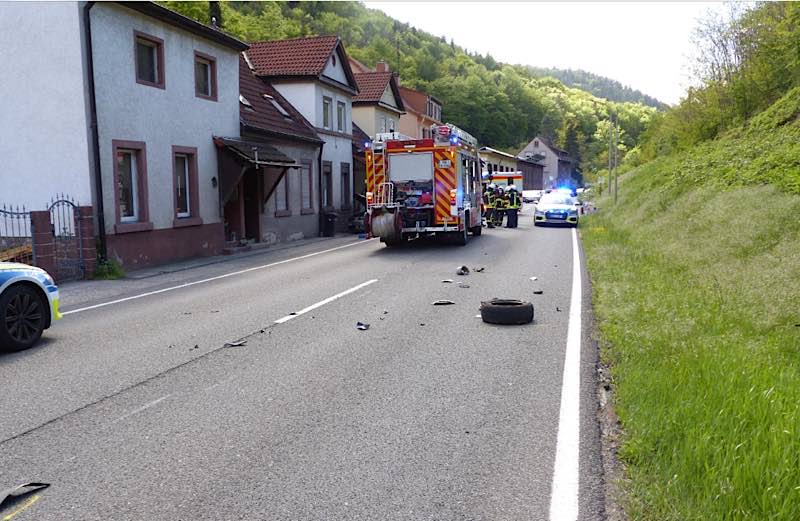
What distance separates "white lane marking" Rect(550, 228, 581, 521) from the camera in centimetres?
362

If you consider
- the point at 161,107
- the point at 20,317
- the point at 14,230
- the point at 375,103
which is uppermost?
the point at 375,103

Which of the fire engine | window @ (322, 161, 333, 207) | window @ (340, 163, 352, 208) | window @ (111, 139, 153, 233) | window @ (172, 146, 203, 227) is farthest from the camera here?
window @ (340, 163, 352, 208)

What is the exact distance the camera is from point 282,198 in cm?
2425

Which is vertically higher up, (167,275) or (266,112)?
(266,112)

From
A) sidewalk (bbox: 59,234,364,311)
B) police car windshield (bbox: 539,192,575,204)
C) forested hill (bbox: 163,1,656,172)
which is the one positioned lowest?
sidewalk (bbox: 59,234,364,311)

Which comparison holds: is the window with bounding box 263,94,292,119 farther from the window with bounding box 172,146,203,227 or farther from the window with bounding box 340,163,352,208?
the window with bounding box 172,146,203,227

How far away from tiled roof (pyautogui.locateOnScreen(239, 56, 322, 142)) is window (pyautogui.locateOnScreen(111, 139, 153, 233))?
17.7ft

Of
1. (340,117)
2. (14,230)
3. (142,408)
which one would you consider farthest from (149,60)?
(340,117)

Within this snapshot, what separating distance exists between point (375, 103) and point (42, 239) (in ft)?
87.5

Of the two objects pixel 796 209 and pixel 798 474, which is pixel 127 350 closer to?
pixel 798 474

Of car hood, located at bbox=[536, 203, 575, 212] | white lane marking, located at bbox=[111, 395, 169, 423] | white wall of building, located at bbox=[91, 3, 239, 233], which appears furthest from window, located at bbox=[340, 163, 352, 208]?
white lane marking, located at bbox=[111, 395, 169, 423]

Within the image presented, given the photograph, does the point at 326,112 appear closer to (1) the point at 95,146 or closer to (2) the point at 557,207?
(2) the point at 557,207

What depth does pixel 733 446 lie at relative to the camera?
149 inches

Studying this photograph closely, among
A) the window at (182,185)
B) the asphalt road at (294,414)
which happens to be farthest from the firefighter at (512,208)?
the asphalt road at (294,414)
